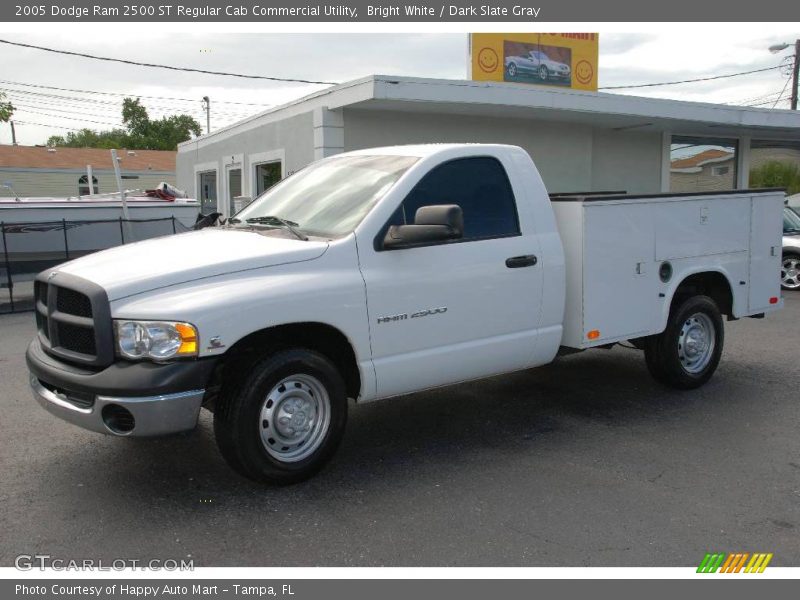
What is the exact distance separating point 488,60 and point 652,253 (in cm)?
1200

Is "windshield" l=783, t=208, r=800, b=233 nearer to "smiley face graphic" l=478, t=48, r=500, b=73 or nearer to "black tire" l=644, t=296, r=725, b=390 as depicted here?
"smiley face graphic" l=478, t=48, r=500, b=73

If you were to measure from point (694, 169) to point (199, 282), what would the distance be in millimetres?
18183

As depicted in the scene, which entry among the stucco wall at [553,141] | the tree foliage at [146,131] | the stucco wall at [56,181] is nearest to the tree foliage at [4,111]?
the stucco wall at [56,181]

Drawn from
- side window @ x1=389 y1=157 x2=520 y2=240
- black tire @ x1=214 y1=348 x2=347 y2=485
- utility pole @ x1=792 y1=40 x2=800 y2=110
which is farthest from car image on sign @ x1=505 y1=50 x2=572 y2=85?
utility pole @ x1=792 y1=40 x2=800 y2=110

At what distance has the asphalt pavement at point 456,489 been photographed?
375 centimetres

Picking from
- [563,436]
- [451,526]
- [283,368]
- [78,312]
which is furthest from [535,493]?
[78,312]

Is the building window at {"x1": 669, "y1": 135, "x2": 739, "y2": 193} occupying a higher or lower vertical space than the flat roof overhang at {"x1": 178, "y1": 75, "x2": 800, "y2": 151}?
lower

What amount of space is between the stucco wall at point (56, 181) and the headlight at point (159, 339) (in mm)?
36976

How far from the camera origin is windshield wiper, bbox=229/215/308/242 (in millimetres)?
4664

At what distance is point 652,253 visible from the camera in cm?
594

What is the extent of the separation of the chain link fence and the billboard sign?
7.78m

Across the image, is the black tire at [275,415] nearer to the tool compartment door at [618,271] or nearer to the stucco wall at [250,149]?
the tool compartment door at [618,271]

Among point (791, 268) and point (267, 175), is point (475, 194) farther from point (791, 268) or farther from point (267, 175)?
point (267, 175)

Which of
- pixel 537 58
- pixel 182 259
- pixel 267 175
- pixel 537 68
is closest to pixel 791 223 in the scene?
pixel 537 68
